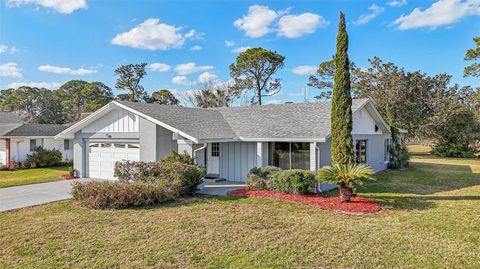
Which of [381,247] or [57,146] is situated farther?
[57,146]

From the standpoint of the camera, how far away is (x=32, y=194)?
12922 mm

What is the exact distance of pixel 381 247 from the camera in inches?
265

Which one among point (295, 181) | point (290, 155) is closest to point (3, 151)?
point (290, 155)

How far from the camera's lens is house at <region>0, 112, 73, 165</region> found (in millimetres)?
23453

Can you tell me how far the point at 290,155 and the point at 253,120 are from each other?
3550 mm

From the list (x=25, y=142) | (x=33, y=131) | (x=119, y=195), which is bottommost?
(x=119, y=195)

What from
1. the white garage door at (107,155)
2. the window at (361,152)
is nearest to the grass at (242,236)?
the white garage door at (107,155)

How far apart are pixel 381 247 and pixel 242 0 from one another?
608 inches

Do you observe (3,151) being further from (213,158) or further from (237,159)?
(237,159)

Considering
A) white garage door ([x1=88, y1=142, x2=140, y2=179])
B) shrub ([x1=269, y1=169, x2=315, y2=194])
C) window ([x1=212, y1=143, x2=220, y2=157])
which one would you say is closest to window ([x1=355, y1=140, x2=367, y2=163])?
shrub ([x1=269, y1=169, x2=315, y2=194])

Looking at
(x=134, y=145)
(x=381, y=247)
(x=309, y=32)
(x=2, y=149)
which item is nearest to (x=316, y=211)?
(x=381, y=247)

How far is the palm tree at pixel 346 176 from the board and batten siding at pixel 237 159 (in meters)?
4.80

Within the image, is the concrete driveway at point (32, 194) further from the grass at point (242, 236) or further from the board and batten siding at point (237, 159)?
the board and batten siding at point (237, 159)

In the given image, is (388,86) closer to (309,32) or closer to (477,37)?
(477,37)
